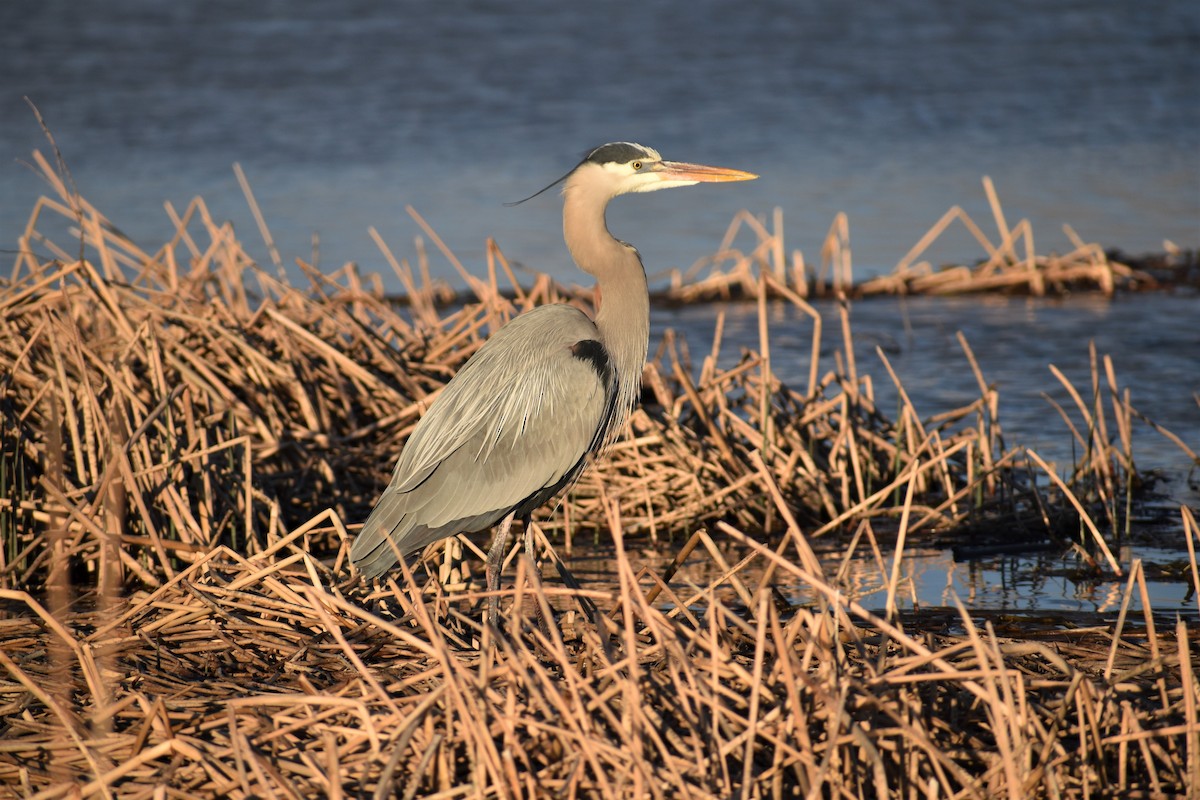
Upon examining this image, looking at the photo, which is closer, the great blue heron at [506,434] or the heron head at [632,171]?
the great blue heron at [506,434]

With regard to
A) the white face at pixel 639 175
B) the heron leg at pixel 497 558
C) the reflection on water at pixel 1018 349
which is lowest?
the reflection on water at pixel 1018 349

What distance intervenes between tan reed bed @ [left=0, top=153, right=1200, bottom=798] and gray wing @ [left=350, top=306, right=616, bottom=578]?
0.23m

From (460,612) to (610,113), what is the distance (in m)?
11.8

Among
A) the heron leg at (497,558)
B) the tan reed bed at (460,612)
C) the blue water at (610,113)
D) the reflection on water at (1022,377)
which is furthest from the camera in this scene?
the blue water at (610,113)

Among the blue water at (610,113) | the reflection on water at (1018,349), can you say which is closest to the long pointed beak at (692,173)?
the reflection on water at (1018,349)

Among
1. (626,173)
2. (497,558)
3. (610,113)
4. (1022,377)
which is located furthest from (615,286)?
(610,113)

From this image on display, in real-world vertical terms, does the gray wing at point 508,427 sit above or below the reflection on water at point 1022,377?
above

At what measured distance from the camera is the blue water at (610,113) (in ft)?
39.0

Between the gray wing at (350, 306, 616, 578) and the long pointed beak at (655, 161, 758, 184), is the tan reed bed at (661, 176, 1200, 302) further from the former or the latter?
the gray wing at (350, 306, 616, 578)

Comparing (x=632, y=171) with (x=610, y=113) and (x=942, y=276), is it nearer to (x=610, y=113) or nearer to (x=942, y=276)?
(x=942, y=276)

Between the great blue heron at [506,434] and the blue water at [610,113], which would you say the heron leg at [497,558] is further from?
the blue water at [610,113]

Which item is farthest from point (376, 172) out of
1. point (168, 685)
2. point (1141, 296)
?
point (168, 685)

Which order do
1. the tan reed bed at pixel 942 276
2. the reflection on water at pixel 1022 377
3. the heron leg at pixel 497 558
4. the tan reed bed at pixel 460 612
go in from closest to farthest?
the tan reed bed at pixel 460 612 < the heron leg at pixel 497 558 < the reflection on water at pixel 1022 377 < the tan reed bed at pixel 942 276

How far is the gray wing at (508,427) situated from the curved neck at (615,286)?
8.7 inches
